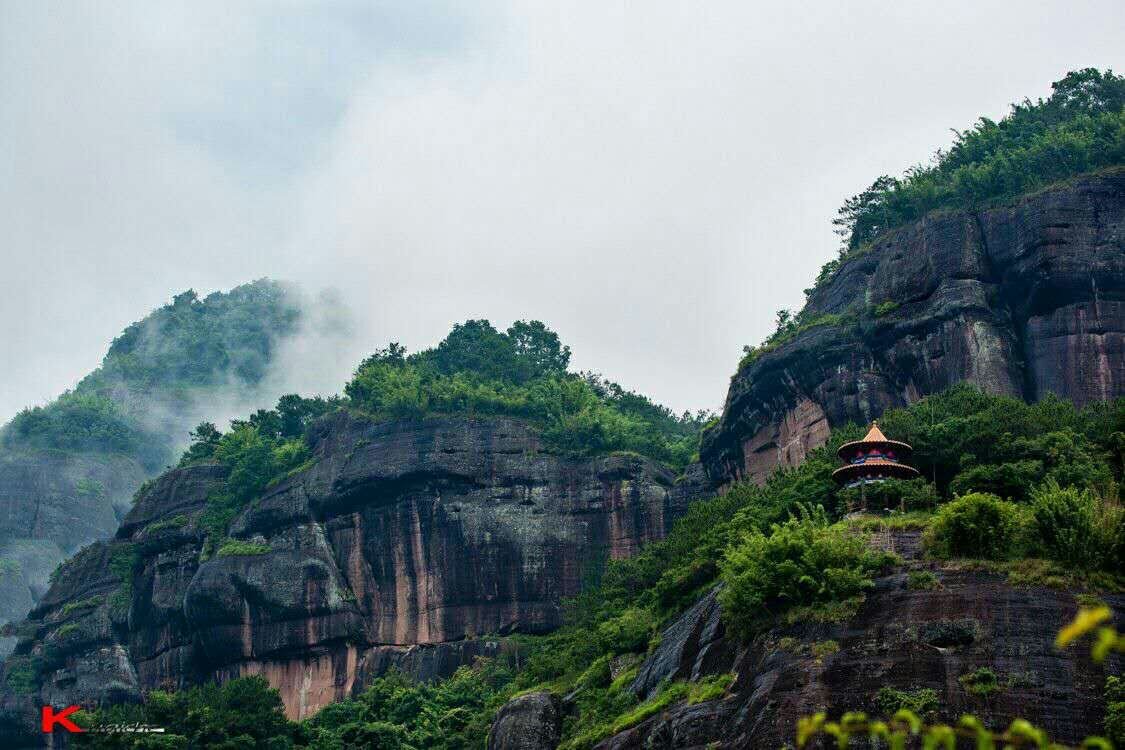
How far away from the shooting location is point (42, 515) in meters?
89.6

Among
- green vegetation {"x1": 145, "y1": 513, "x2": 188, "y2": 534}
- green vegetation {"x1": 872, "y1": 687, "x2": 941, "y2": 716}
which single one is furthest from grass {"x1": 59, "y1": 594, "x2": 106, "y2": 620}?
green vegetation {"x1": 872, "y1": 687, "x2": 941, "y2": 716}

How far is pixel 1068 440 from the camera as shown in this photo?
34312 millimetres

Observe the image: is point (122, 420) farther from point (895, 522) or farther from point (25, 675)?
point (895, 522)

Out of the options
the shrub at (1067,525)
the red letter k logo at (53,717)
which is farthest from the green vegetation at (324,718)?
the shrub at (1067,525)

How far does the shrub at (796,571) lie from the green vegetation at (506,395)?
88.6 feet

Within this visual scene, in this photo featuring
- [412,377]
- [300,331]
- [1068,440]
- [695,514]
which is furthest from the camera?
[300,331]

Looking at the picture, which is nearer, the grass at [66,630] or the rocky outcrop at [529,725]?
the rocky outcrop at [529,725]

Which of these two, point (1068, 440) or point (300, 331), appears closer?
point (1068, 440)

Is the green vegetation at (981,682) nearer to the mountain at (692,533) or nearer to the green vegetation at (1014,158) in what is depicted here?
the mountain at (692,533)

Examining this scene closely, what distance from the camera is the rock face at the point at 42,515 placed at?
87.1 meters

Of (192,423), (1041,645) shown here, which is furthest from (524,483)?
(192,423)

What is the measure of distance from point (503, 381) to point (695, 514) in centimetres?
2477

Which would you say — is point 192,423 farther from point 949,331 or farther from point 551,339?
point 949,331

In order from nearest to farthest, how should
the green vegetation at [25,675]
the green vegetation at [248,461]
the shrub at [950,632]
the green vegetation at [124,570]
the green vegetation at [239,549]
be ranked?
1. the shrub at [950,632]
2. the green vegetation at [239,549]
3. the green vegetation at [25,675]
4. the green vegetation at [248,461]
5. the green vegetation at [124,570]
